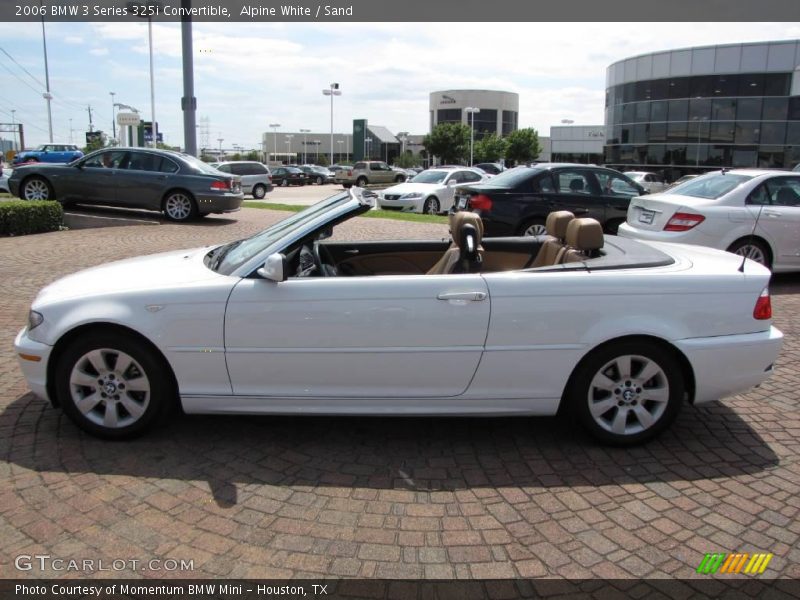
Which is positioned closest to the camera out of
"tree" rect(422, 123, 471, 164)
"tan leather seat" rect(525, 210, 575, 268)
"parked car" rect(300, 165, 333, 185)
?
"tan leather seat" rect(525, 210, 575, 268)

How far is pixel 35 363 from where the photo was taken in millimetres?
3982

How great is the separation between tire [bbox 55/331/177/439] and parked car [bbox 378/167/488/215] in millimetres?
15048

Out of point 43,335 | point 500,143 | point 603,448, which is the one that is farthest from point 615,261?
point 500,143

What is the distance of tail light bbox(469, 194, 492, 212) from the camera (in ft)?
34.1

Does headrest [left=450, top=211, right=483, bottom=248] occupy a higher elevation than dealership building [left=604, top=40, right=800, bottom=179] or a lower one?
lower

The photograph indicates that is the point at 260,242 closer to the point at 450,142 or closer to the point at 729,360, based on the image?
the point at 729,360

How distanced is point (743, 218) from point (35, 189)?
47.1ft

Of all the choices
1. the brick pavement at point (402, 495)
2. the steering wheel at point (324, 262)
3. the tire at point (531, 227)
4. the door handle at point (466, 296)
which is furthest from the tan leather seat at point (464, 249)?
the tire at point (531, 227)

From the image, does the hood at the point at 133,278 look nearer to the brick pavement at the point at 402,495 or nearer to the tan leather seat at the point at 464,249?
the brick pavement at the point at 402,495

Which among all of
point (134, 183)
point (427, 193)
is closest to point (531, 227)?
point (134, 183)

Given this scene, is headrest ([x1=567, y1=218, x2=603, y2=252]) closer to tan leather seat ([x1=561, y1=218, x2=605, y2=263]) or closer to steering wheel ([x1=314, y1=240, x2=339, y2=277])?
tan leather seat ([x1=561, y1=218, x2=605, y2=263])

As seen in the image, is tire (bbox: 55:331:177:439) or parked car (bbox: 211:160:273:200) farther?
parked car (bbox: 211:160:273:200)

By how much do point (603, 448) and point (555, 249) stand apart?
60.5 inches

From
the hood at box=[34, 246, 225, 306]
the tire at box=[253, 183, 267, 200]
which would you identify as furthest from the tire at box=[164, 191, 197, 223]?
the tire at box=[253, 183, 267, 200]
